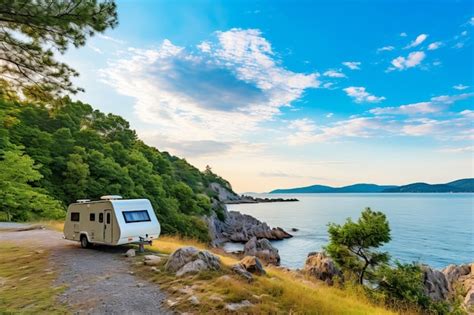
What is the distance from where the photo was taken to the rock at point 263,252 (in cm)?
4031

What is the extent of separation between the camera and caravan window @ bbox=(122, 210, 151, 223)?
51.9 feet

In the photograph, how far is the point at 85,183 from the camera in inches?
1521

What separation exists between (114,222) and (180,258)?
501 centimetres

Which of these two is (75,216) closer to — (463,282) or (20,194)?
(20,194)

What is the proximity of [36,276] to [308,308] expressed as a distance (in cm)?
969

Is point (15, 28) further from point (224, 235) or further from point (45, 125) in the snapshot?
point (224, 235)

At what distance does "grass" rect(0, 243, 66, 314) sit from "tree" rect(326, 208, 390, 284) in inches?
628

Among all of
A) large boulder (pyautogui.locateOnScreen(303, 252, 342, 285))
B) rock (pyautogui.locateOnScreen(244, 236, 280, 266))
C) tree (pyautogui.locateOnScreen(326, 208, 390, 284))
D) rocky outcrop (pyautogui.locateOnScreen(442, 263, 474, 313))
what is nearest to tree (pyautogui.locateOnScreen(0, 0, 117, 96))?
tree (pyautogui.locateOnScreen(326, 208, 390, 284))

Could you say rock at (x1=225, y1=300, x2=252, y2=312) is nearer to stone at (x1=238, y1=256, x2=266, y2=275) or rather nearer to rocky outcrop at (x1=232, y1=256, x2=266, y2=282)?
rocky outcrop at (x1=232, y1=256, x2=266, y2=282)

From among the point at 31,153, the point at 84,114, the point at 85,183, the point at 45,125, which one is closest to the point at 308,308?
the point at 85,183

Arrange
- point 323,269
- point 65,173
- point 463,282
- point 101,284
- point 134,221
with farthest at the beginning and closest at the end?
point 65,173
point 463,282
point 323,269
point 134,221
point 101,284

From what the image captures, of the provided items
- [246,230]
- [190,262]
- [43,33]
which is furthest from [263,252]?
[43,33]

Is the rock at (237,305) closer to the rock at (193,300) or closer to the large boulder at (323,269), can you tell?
the rock at (193,300)

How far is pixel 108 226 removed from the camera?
52.0 ft
